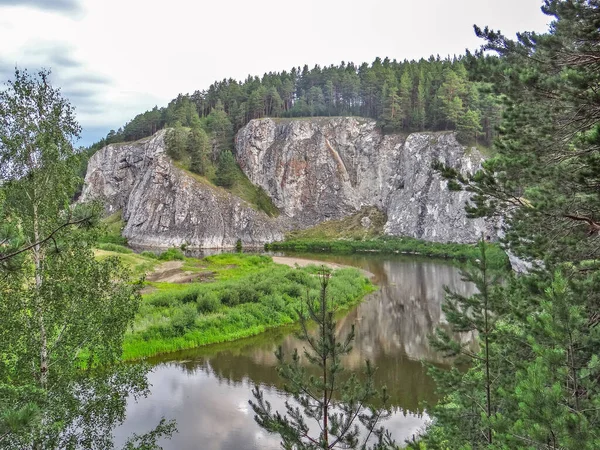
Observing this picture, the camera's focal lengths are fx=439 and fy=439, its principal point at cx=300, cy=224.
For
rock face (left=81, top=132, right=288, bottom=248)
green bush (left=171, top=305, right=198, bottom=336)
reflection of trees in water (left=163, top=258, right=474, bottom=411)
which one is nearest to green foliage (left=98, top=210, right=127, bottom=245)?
rock face (left=81, top=132, right=288, bottom=248)

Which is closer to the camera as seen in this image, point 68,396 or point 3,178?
point 68,396

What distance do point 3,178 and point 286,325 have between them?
23542 mm

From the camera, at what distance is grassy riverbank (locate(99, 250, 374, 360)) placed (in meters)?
25.0

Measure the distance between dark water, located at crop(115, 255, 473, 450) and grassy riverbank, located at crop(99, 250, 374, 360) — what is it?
3.88 ft

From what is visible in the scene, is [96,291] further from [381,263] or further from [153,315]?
[381,263]

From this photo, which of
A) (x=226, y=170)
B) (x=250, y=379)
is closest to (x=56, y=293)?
(x=250, y=379)

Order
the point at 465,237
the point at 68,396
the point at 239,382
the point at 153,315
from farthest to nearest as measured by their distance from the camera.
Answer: the point at 465,237, the point at 153,315, the point at 239,382, the point at 68,396

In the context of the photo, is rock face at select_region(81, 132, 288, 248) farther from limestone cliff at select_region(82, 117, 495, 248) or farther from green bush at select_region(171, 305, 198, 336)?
green bush at select_region(171, 305, 198, 336)

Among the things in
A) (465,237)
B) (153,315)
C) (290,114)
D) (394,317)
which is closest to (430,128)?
(465,237)

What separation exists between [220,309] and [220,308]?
0.12m

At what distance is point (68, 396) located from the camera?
26.6 feet

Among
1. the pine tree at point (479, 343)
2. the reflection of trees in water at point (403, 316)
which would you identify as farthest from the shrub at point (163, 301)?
the pine tree at point (479, 343)

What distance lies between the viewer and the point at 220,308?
97.8 feet

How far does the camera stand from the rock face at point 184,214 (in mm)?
84812
